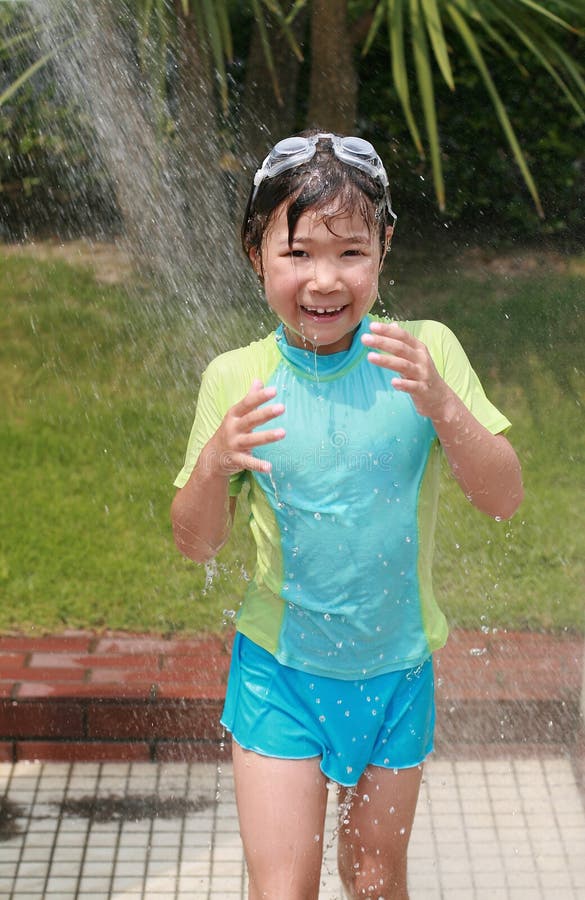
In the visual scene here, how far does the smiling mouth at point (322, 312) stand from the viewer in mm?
2092

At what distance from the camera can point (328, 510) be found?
216 cm

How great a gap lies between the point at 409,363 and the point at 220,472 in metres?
0.34

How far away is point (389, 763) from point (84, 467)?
3234mm

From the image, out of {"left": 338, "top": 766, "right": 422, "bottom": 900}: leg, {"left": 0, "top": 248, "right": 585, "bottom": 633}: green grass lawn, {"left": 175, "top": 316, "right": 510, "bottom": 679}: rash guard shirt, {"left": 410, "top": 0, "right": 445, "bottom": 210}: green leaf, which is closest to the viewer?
{"left": 175, "top": 316, "right": 510, "bottom": 679}: rash guard shirt

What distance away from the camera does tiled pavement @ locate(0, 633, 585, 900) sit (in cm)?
320

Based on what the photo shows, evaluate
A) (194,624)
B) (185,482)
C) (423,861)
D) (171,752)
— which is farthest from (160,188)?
(185,482)

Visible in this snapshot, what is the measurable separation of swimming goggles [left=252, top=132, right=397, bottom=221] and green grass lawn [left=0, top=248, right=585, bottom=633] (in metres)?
2.23

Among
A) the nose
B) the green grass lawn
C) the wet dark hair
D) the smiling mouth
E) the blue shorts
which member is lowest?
the green grass lawn

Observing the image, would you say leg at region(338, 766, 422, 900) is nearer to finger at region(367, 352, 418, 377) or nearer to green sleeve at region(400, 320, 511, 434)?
green sleeve at region(400, 320, 511, 434)

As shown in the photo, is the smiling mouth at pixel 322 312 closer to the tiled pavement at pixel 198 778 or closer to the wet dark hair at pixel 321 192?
the wet dark hair at pixel 321 192

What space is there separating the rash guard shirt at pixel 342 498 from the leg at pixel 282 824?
6.8 inches

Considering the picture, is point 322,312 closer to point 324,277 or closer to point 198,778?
point 324,277

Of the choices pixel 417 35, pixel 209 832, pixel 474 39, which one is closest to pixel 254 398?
pixel 209 832

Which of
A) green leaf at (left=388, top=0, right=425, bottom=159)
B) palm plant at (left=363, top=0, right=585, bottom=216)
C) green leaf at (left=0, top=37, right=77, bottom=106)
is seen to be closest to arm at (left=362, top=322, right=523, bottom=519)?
palm plant at (left=363, top=0, right=585, bottom=216)
